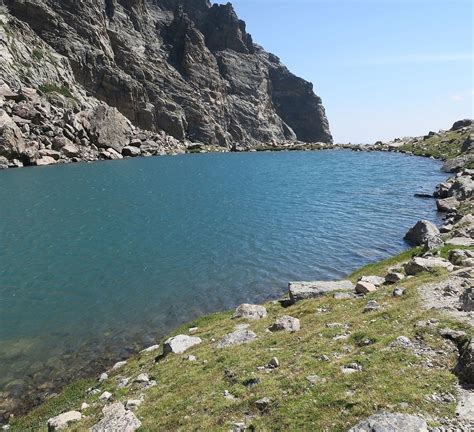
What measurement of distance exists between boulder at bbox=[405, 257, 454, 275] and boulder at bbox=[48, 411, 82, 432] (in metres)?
19.1

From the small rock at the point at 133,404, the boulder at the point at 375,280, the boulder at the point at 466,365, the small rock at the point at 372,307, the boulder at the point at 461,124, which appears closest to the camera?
the boulder at the point at 466,365

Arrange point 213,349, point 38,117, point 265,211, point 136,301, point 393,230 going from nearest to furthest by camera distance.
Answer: point 213,349, point 136,301, point 393,230, point 265,211, point 38,117

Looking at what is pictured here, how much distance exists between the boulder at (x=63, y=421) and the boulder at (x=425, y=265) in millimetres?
19132

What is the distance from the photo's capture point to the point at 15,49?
167 meters

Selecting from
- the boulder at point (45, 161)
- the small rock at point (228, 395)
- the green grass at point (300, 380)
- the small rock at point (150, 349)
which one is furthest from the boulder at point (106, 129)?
the small rock at point (228, 395)

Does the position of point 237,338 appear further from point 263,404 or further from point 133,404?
point 263,404

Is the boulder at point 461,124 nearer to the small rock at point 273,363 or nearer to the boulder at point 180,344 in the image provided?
the boulder at point 180,344

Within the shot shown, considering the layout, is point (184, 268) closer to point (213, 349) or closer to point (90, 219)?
point (213, 349)

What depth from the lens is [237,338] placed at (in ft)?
64.4

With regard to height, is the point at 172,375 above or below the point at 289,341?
below

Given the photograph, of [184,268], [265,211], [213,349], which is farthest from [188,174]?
[213,349]

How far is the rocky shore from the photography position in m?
11.5

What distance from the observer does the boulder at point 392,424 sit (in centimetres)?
1028

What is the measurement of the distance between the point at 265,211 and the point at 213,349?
43905 mm
